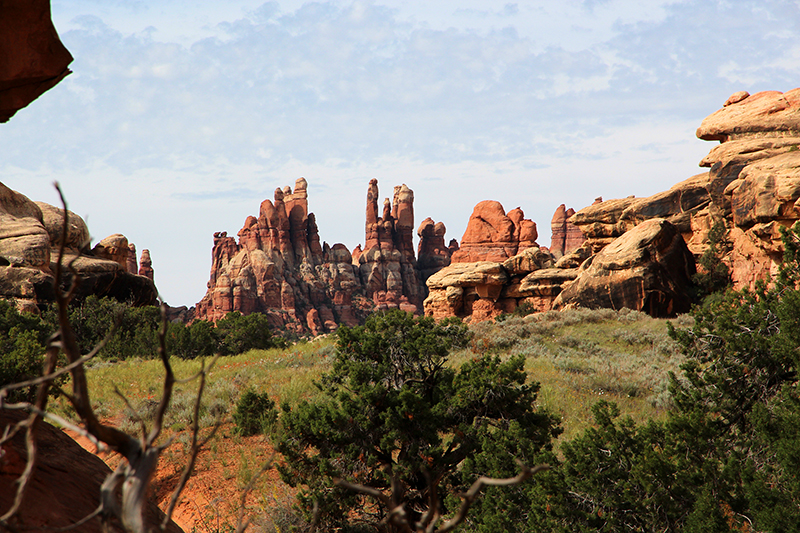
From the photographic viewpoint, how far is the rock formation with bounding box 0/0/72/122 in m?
5.71

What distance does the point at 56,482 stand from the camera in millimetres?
4535

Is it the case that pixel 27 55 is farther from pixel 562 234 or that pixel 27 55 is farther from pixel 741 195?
pixel 562 234

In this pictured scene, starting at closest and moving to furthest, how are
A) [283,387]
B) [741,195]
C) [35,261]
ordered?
[283,387], [35,261], [741,195]

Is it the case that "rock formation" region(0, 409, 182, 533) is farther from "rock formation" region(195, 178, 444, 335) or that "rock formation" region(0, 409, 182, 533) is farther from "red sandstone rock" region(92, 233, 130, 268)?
"rock formation" region(195, 178, 444, 335)

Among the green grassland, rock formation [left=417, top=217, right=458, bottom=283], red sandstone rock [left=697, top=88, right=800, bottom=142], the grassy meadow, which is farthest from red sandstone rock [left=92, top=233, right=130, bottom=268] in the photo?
rock formation [left=417, top=217, right=458, bottom=283]

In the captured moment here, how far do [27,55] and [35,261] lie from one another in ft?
80.3

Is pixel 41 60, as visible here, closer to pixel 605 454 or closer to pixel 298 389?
pixel 605 454

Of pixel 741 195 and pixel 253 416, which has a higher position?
pixel 741 195

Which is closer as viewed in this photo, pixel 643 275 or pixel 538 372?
pixel 538 372

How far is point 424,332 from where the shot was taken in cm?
974

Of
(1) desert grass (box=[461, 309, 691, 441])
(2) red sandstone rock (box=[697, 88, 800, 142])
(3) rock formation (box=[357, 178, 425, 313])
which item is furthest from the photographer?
(3) rock formation (box=[357, 178, 425, 313])

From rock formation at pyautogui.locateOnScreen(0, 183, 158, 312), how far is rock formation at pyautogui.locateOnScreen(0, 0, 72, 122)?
17.1 metres

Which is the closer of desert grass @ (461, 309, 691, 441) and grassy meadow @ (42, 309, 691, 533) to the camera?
grassy meadow @ (42, 309, 691, 533)

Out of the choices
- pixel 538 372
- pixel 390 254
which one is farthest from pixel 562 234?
pixel 538 372
